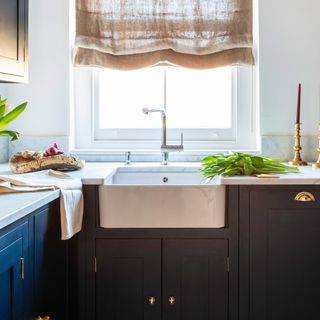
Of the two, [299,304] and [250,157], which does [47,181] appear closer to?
[250,157]

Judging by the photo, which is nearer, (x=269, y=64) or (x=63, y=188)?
(x=63, y=188)

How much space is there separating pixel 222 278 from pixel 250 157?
537 mm

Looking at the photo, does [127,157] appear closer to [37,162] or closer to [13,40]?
[37,162]

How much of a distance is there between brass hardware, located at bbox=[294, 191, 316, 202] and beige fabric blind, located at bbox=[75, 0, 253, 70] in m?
0.97

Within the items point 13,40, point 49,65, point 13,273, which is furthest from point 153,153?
point 13,273

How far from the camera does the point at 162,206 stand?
1852 mm

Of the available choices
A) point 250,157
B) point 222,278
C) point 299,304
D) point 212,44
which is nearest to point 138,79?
point 212,44

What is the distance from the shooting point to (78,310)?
1.89 metres

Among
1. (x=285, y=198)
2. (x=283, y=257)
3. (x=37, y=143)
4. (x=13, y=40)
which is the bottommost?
(x=283, y=257)

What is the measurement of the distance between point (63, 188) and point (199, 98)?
1.28 meters

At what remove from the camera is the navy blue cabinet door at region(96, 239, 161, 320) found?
187cm

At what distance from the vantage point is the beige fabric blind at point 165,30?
248 centimetres

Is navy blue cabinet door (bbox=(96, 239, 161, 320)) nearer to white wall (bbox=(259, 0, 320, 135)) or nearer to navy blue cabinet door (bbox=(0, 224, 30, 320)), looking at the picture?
navy blue cabinet door (bbox=(0, 224, 30, 320))

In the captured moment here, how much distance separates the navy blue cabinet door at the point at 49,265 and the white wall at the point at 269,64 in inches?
37.8
